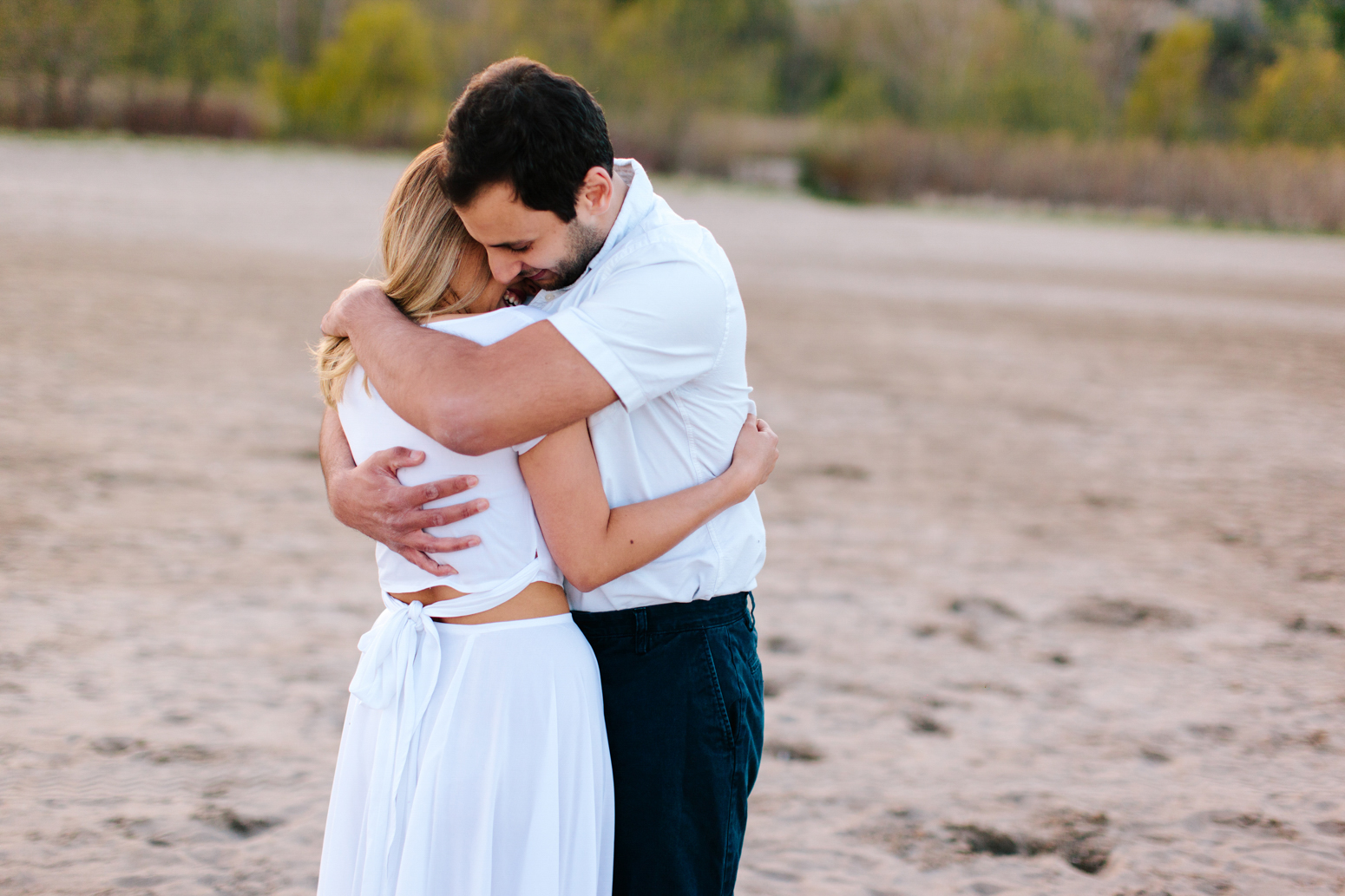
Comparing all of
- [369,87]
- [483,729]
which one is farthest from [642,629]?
[369,87]

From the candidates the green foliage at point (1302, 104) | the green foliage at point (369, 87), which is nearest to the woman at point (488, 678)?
the green foliage at point (369, 87)

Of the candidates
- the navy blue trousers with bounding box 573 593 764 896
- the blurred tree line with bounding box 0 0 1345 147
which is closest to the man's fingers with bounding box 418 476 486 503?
the navy blue trousers with bounding box 573 593 764 896

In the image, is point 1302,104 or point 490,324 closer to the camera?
point 490,324

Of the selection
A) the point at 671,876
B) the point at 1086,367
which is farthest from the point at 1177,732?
the point at 1086,367

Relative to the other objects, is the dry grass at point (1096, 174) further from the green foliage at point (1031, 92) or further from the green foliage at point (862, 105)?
the green foliage at point (862, 105)

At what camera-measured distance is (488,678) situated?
1.86 m

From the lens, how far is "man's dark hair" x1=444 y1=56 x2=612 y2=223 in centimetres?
174

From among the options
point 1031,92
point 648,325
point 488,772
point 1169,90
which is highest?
point 1169,90

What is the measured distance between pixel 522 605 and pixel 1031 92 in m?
55.9

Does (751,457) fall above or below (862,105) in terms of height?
below

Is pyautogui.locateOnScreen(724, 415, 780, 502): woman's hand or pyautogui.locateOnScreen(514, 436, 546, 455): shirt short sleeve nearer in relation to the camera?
pyautogui.locateOnScreen(514, 436, 546, 455): shirt short sleeve

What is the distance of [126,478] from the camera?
A: 6.75m

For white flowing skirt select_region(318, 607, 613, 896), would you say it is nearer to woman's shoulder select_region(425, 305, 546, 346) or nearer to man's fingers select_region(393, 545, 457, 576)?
man's fingers select_region(393, 545, 457, 576)

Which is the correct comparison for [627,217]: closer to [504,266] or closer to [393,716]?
[504,266]
